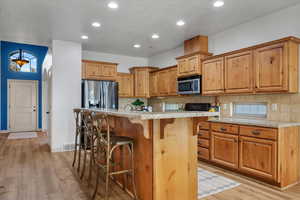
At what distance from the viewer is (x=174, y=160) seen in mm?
2242

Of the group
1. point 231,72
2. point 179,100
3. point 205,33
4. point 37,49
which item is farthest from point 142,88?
point 37,49

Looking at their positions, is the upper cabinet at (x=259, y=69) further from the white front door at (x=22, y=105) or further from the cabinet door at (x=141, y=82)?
the white front door at (x=22, y=105)

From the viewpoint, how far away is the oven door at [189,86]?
450 centimetres

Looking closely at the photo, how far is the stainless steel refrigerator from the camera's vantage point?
5.26 meters

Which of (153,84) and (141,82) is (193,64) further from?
(141,82)

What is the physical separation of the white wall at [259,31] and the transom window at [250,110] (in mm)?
1157

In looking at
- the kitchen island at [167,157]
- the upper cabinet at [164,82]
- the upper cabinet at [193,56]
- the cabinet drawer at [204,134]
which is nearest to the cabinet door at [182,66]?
the upper cabinet at [193,56]

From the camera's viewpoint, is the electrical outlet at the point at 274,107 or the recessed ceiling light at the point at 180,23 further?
the recessed ceiling light at the point at 180,23

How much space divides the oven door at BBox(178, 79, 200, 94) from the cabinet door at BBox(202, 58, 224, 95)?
15 cm

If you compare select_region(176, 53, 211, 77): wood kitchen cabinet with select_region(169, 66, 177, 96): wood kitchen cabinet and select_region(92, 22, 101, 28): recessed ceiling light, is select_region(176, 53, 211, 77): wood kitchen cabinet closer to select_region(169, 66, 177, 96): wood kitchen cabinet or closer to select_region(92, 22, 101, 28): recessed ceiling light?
select_region(169, 66, 177, 96): wood kitchen cabinet

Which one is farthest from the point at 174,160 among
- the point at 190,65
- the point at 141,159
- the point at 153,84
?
the point at 153,84

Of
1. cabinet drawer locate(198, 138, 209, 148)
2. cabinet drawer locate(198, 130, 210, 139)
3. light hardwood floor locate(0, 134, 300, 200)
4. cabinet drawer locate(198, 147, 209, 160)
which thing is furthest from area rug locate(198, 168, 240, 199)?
cabinet drawer locate(198, 130, 210, 139)

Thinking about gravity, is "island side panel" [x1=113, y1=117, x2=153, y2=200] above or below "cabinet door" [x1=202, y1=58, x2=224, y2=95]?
below

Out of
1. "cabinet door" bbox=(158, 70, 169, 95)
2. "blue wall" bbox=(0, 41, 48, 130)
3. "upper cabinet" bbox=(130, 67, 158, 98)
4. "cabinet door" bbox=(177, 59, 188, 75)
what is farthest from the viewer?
"blue wall" bbox=(0, 41, 48, 130)
